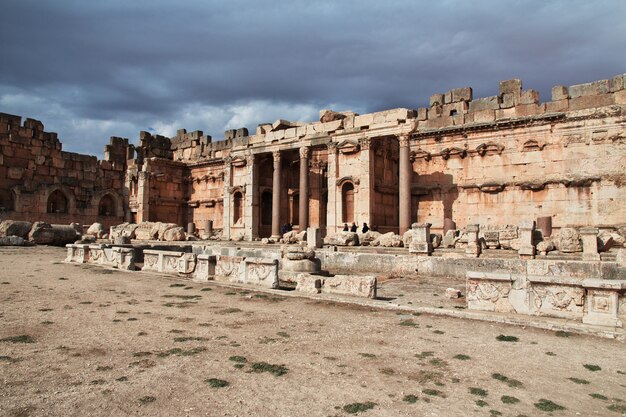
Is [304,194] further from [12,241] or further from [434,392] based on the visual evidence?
[434,392]

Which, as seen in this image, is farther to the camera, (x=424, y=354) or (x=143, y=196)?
(x=143, y=196)

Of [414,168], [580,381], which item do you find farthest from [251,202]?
[580,381]

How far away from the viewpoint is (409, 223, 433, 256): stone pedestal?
16016 mm

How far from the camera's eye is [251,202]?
2708cm

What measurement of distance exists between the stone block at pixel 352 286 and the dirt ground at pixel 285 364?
3.83 ft

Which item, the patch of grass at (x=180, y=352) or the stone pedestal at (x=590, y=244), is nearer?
the patch of grass at (x=180, y=352)

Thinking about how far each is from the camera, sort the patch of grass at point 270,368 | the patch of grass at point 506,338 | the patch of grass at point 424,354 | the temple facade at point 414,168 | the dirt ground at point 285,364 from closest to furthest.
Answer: the dirt ground at point 285,364 < the patch of grass at point 270,368 < the patch of grass at point 424,354 < the patch of grass at point 506,338 < the temple facade at point 414,168

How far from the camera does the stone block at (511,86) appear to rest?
79.8 ft

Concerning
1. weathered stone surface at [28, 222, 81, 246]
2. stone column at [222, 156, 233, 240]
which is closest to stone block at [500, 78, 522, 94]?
stone column at [222, 156, 233, 240]

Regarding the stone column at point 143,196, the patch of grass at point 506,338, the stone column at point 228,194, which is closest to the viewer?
the patch of grass at point 506,338

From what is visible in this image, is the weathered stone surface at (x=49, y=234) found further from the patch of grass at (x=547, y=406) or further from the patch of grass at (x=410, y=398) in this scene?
the patch of grass at (x=547, y=406)

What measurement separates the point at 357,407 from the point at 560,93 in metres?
24.0

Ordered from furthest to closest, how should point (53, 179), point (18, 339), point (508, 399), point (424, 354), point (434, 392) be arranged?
point (53, 179) < point (18, 339) < point (424, 354) < point (434, 392) < point (508, 399)

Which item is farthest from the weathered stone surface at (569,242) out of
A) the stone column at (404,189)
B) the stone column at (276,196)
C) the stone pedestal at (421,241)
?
the stone column at (276,196)
